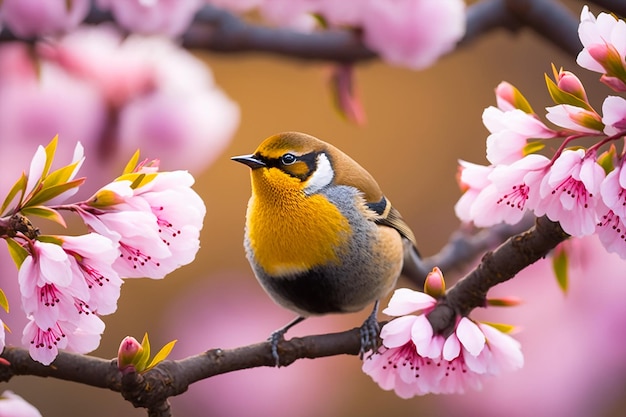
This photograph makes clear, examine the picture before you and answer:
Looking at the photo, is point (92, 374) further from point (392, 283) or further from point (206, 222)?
point (206, 222)

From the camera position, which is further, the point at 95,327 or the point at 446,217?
the point at 446,217

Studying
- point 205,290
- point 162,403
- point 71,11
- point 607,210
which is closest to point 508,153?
point 607,210

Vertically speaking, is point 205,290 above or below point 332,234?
above

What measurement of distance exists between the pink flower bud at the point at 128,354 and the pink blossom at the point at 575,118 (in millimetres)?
215

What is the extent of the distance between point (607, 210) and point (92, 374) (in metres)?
0.25

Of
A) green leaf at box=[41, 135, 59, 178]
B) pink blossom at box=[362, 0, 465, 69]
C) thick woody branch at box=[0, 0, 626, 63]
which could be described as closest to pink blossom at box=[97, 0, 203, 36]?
thick woody branch at box=[0, 0, 626, 63]

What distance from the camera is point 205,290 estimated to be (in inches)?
49.3

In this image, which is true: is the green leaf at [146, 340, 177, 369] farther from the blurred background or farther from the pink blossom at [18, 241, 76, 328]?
the blurred background

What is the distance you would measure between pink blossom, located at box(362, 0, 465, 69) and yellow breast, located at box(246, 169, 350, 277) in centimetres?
25

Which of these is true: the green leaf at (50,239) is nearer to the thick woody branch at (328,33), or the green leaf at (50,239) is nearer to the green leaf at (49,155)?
the green leaf at (49,155)

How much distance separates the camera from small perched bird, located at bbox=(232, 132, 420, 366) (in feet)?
1.63

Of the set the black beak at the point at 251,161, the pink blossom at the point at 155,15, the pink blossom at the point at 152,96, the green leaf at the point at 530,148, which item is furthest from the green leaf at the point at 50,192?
the pink blossom at the point at 152,96

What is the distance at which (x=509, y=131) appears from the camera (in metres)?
0.41

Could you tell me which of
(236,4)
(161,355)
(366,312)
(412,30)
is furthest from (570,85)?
(366,312)
